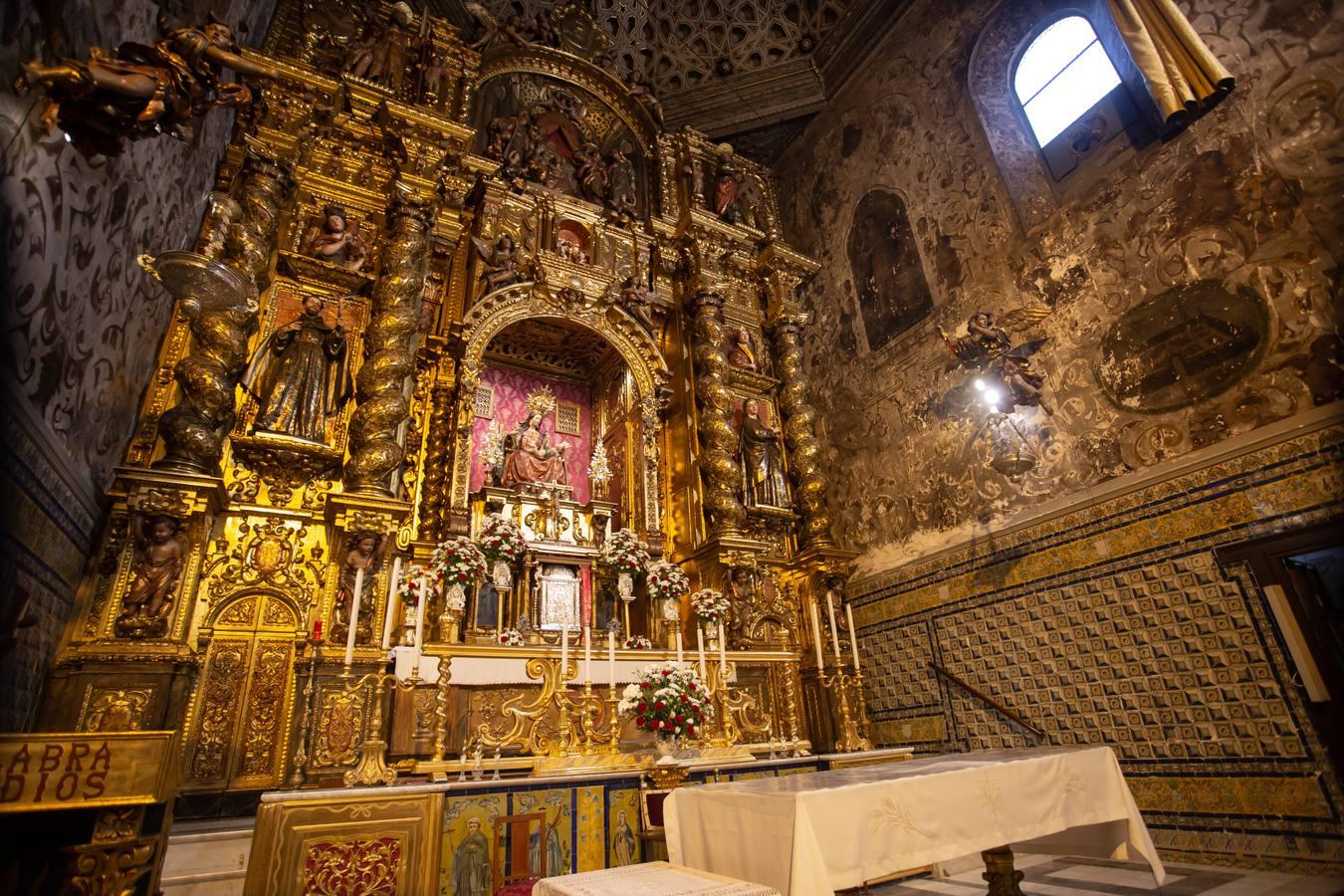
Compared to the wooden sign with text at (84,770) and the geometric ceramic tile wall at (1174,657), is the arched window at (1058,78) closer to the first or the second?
the geometric ceramic tile wall at (1174,657)

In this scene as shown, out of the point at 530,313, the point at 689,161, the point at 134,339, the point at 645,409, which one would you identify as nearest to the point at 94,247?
the point at 134,339

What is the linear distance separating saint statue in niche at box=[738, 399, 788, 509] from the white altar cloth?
5.25m

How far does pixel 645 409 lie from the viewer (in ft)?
30.7

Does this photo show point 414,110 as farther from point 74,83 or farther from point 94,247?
point 74,83

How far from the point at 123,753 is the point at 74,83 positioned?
315 cm

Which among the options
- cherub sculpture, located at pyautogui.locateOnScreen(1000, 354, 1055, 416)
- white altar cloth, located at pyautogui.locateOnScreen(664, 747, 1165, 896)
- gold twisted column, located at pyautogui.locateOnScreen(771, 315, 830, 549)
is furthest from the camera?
gold twisted column, located at pyautogui.locateOnScreen(771, 315, 830, 549)

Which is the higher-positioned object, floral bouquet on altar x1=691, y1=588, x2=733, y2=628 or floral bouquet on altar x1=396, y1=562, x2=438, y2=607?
floral bouquet on altar x1=396, y1=562, x2=438, y2=607

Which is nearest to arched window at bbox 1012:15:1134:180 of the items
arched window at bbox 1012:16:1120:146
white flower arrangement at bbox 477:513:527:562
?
arched window at bbox 1012:16:1120:146

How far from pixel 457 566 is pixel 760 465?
4.53 metres

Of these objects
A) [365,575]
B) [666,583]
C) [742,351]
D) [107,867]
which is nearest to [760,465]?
[742,351]

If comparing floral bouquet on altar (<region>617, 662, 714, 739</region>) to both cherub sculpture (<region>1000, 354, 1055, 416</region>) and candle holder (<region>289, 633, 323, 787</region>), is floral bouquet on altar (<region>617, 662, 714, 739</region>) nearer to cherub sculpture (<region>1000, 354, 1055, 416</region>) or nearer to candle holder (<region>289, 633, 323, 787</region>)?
candle holder (<region>289, 633, 323, 787</region>)

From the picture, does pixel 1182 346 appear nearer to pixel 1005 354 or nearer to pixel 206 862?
pixel 1005 354

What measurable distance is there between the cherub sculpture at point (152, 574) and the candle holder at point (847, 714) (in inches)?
222

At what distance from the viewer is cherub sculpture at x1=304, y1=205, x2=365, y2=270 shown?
7.61 meters
